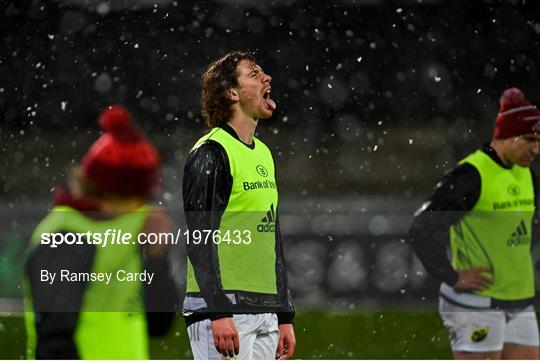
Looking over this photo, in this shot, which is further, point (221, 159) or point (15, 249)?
point (15, 249)

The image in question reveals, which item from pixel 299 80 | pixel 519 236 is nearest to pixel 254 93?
pixel 519 236

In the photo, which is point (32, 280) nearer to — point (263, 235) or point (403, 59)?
point (263, 235)

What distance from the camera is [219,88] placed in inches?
138

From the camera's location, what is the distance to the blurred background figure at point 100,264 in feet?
7.22

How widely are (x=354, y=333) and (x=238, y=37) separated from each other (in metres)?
7.10

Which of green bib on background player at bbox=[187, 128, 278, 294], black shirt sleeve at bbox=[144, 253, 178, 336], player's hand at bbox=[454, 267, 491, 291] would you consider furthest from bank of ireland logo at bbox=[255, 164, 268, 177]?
player's hand at bbox=[454, 267, 491, 291]

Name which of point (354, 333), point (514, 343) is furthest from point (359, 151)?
point (514, 343)

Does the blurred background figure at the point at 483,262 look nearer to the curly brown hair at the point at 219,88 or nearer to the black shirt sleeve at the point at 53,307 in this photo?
the curly brown hair at the point at 219,88

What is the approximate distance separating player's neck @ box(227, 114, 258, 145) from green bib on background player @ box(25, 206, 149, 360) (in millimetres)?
1052

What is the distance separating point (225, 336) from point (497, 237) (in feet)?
5.12

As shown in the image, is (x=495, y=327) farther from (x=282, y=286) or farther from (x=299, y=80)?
(x=299, y=80)

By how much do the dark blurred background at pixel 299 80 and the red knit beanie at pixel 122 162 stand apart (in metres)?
9.25

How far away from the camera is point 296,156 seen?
43.1 ft

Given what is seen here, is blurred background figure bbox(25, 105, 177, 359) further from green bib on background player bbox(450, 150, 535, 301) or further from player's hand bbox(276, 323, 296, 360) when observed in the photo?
green bib on background player bbox(450, 150, 535, 301)
